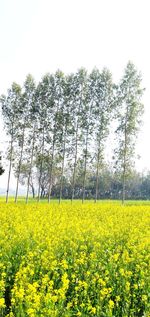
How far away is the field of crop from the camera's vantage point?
6.34 m

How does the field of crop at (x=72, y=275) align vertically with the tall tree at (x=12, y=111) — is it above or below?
below

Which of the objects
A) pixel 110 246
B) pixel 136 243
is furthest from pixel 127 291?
pixel 136 243

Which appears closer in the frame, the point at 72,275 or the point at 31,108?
the point at 72,275

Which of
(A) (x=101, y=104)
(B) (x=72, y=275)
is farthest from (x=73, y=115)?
(B) (x=72, y=275)

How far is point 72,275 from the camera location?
7.91 m

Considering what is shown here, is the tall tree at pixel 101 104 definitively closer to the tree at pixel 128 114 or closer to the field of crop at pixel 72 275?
the tree at pixel 128 114

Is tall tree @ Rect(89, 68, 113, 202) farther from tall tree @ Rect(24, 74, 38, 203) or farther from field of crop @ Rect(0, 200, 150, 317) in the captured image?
field of crop @ Rect(0, 200, 150, 317)


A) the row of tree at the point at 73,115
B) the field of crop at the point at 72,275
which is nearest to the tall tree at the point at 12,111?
the row of tree at the point at 73,115

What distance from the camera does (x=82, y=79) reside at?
4466 cm

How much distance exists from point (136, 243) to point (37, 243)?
2.82m

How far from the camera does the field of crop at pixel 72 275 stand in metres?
6.34

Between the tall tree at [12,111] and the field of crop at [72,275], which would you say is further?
the tall tree at [12,111]

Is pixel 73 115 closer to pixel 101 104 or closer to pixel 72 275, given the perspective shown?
pixel 101 104

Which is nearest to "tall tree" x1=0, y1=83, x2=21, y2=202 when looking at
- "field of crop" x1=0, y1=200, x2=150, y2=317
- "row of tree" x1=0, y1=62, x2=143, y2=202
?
"row of tree" x1=0, y1=62, x2=143, y2=202
